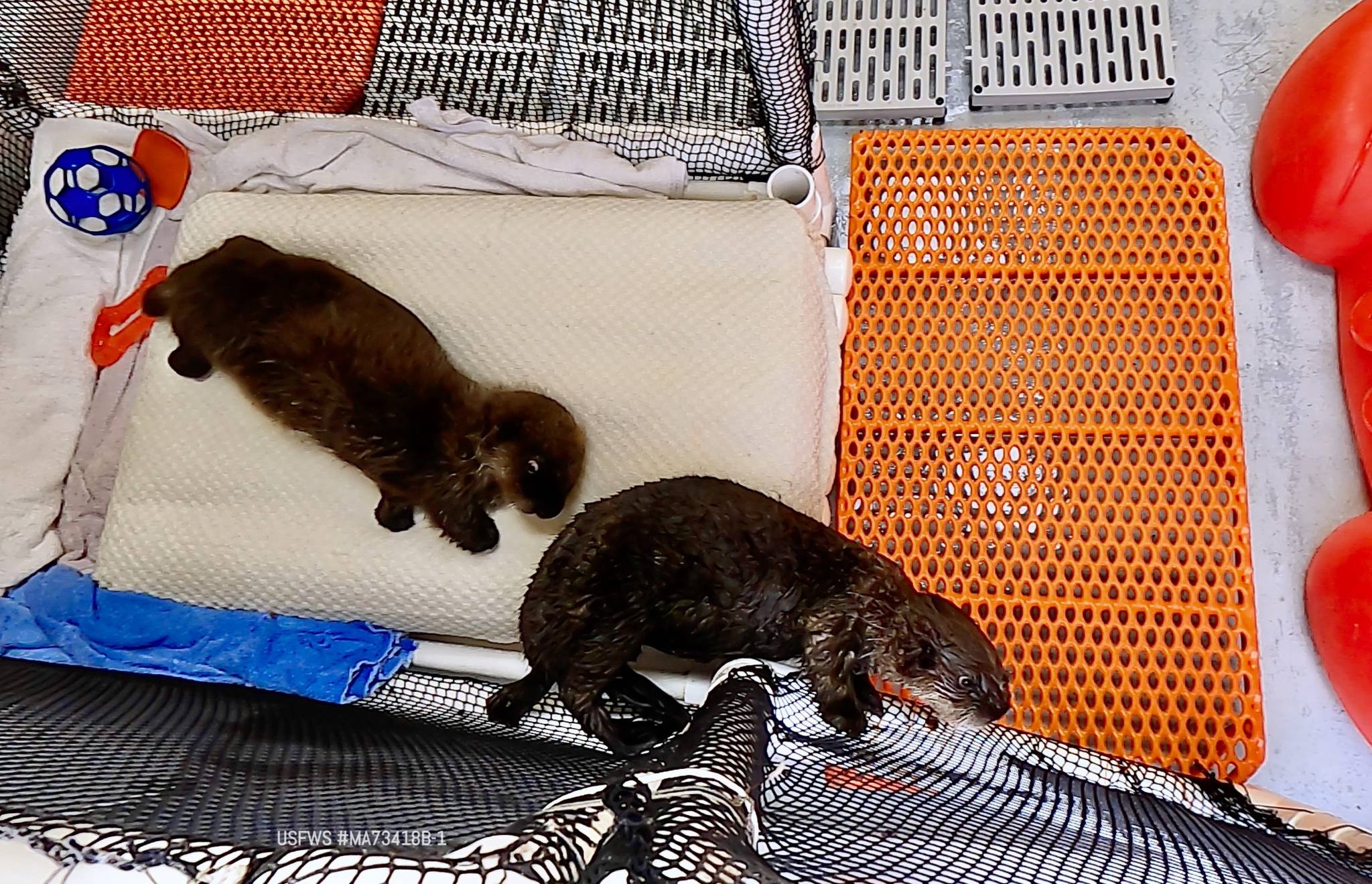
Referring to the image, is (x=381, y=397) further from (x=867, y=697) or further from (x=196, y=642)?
(x=867, y=697)

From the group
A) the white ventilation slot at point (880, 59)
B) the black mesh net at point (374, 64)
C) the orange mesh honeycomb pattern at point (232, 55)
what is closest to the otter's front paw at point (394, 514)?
the black mesh net at point (374, 64)

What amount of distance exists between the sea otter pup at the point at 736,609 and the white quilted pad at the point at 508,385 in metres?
0.22

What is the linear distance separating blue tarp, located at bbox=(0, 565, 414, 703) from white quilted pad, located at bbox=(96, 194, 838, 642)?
3 centimetres

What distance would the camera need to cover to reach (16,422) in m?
1.65

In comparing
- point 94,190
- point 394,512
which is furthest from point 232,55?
point 394,512

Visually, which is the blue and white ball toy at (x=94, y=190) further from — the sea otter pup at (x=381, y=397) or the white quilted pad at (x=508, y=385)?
the sea otter pup at (x=381, y=397)

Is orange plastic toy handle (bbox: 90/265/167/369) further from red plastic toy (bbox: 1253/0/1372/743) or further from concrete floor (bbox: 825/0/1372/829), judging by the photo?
red plastic toy (bbox: 1253/0/1372/743)

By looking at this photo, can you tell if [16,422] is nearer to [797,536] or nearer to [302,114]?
[302,114]

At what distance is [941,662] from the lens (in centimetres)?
122

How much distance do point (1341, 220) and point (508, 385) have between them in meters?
1.35

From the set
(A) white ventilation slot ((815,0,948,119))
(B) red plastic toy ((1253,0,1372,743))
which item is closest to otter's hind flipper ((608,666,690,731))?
(B) red plastic toy ((1253,0,1372,743))

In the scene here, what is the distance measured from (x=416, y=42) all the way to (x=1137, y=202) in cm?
137

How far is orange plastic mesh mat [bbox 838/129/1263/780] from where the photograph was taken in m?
1.47

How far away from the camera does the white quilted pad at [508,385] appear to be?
1495 millimetres
